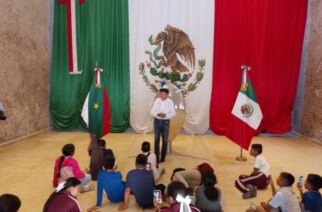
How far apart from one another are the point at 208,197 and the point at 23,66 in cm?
584

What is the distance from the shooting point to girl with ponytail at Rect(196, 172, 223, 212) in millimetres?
2717

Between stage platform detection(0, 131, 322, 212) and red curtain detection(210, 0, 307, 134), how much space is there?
2.64ft

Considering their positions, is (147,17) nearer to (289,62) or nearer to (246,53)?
(246,53)

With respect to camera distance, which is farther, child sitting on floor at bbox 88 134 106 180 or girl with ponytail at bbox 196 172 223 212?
child sitting on floor at bbox 88 134 106 180

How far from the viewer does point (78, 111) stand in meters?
7.88

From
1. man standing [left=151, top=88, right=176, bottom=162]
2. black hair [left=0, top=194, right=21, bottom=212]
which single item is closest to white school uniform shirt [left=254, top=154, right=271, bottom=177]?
man standing [left=151, top=88, right=176, bottom=162]

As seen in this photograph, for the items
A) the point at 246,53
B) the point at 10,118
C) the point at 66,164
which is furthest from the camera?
the point at 246,53

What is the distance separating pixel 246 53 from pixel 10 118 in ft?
19.3

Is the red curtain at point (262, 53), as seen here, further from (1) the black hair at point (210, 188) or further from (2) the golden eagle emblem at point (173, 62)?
(1) the black hair at point (210, 188)

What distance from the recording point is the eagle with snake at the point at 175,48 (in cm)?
762

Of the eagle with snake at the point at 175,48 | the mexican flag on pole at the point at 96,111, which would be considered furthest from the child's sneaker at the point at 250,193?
the eagle with snake at the point at 175,48

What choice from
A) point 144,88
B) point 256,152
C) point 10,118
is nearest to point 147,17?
point 144,88

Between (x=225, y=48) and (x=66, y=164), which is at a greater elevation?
(x=225, y=48)

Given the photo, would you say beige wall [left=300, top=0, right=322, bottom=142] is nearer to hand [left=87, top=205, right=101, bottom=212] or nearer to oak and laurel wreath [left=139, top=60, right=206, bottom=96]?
oak and laurel wreath [left=139, top=60, right=206, bottom=96]
